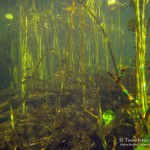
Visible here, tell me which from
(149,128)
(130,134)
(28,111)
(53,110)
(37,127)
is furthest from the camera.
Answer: (28,111)

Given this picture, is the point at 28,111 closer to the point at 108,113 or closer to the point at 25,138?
the point at 25,138

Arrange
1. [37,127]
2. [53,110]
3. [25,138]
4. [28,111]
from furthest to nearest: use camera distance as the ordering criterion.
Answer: [28,111], [53,110], [37,127], [25,138]

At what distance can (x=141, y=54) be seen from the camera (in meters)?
2.52

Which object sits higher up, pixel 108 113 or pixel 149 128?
pixel 149 128

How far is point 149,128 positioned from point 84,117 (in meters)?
2.51

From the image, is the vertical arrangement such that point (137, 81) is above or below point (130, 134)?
above

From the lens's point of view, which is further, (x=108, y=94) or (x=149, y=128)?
(x=108, y=94)

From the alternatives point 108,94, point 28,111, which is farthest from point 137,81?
point 28,111

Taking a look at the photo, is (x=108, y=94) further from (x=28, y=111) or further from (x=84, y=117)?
(x=28, y=111)

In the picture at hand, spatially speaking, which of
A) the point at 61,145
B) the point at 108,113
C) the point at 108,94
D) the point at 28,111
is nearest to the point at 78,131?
the point at 61,145

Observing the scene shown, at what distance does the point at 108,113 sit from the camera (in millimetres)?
3975

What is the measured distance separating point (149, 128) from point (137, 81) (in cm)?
58

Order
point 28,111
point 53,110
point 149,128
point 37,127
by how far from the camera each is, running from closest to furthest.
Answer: point 149,128, point 37,127, point 53,110, point 28,111

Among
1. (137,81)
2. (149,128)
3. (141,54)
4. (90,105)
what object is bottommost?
(90,105)
